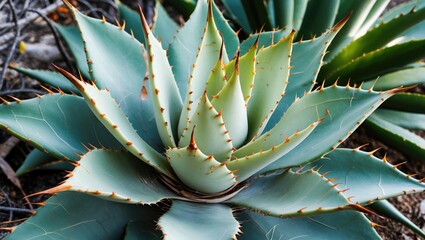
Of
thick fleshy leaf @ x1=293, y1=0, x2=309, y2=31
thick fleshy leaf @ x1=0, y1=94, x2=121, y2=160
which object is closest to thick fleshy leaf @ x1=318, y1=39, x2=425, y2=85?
thick fleshy leaf @ x1=293, y1=0, x2=309, y2=31

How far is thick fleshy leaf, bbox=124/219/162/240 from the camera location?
1.05m

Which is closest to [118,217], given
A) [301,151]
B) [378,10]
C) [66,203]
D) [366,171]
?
[66,203]

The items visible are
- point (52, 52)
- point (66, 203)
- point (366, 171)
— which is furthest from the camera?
point (52, 52)

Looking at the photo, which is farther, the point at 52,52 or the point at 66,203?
the point at 52,52

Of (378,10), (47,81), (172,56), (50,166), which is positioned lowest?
(50,166)

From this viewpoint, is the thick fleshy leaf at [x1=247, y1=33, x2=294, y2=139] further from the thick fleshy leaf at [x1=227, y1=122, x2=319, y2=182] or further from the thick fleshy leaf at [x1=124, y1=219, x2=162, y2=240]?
the thick fleshy leaf at [x1=124, y1=219, x2=162, y2=240]

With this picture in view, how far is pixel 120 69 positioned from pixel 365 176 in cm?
63

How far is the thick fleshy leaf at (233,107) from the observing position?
39.2 inches

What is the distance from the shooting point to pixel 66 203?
41.3 inches

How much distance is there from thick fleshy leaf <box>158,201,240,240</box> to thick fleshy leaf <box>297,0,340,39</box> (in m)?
0.84

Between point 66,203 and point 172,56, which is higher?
point 172,56

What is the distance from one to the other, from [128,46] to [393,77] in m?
0.96

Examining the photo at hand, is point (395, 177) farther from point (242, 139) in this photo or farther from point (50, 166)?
point (50, 166)

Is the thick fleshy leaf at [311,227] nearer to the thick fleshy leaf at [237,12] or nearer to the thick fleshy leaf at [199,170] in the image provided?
the thick fleshy leaf at [199,170]
